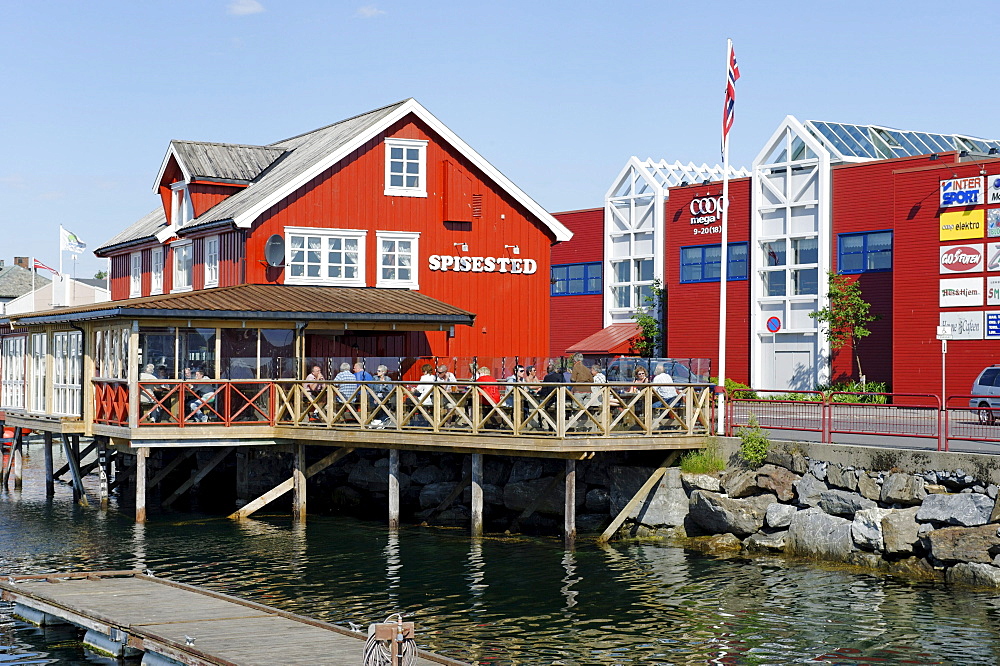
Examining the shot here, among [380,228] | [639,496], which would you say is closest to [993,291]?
[380,228]

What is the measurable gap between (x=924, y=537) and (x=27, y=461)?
117 ft

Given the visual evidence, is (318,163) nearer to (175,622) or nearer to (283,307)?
(283,307)

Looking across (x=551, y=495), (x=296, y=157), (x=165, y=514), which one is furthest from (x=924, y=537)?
(x=296, y=157)

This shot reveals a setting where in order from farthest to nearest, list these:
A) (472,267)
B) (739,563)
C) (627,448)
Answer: (472,267) < (627,448) < (739,563)

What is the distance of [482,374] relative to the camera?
2906cm

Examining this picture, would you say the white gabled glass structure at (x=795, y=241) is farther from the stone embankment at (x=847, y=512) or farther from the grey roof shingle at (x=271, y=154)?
the stone embankment at (x=847, y=512)

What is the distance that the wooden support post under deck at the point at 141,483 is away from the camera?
26.7 meters

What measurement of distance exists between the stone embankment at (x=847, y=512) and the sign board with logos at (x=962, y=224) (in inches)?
762

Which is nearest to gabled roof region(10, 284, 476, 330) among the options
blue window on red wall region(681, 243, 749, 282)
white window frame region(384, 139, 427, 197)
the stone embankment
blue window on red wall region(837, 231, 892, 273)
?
white window frame region(384, 139, 427, 197)

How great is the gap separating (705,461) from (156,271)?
899 inches

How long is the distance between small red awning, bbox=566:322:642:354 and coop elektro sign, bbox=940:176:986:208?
16.9 m

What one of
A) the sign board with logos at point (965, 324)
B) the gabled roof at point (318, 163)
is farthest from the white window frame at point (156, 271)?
the sign board with logos at point (965, 324)

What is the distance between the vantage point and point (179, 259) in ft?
126

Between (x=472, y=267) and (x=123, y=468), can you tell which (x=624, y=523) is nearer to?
(x=472, y=267)
